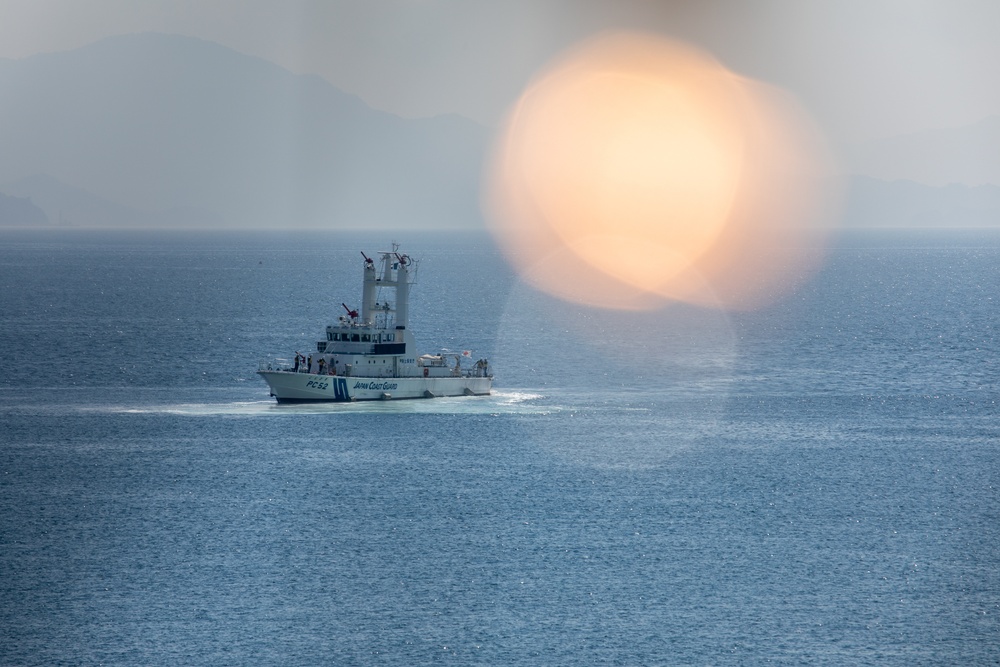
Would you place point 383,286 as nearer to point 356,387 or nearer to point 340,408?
point 356,387

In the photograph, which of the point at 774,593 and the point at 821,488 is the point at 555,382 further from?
the point at 774,593

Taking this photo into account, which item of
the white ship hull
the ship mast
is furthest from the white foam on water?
the ship mast

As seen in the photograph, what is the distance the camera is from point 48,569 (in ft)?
236

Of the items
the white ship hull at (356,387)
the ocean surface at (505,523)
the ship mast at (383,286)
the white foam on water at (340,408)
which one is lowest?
the ocean surface at (505,523)

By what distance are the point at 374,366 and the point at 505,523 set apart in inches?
1610

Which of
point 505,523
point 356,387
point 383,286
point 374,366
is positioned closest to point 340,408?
point 356,387

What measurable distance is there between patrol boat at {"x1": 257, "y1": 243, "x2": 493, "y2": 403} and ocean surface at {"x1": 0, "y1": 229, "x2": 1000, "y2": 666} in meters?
2.89

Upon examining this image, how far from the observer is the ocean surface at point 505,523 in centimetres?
6372

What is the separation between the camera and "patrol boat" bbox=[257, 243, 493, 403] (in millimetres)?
117188

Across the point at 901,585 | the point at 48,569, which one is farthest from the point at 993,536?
the point at 48,569

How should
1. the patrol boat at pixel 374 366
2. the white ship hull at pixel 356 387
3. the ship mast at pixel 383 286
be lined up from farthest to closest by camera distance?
1. the ship mast at pixel 383 286
2. the patrol boat at pixel 374 366
3. the white ship hull at pixel 356 387

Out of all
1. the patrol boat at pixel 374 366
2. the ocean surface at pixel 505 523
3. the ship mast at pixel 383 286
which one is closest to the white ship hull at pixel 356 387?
the patrol boat at pixel 374 366

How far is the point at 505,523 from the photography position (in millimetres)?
80875

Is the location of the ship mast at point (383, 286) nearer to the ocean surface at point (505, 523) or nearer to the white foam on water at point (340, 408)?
the white foam on water at point (340, 408)
